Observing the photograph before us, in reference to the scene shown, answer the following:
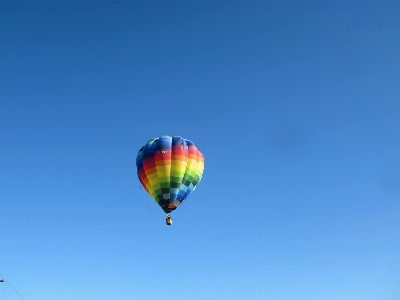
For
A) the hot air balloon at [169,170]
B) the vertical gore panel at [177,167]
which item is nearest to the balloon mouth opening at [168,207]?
the hot air balloon at [169,170]


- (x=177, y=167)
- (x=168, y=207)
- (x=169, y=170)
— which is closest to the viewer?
(x=168, y=207)

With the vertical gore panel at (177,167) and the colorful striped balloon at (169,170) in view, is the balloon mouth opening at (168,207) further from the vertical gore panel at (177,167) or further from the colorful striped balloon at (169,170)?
the vertical gore panel at (177,167)

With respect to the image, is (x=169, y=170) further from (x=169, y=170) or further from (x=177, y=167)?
(x=177, y=167)

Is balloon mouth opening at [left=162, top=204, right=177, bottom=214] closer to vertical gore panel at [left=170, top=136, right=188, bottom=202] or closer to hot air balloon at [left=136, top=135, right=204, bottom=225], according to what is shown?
hot air balloon at [left=136, top=135, right=204, bottom=225]

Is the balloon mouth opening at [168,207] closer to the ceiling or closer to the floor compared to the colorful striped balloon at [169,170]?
closer to the floor

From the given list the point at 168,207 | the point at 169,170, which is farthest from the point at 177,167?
the point at 168,207

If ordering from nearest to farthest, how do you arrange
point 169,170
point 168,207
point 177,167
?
point 168,207, point 169,170, point 177,167

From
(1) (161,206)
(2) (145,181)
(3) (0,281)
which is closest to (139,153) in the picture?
(2) (145,181)

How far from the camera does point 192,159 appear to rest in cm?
6016

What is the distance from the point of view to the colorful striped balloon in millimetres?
58656

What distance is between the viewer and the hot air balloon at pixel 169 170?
5862cm

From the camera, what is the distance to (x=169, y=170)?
58.6 m

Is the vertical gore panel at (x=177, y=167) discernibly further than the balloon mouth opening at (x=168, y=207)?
Yes

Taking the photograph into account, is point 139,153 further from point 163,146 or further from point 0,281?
point 0,281
